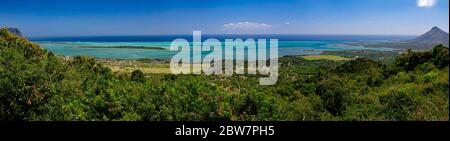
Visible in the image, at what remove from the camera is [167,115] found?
638 centimetres

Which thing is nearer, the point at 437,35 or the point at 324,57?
the point at 437,35

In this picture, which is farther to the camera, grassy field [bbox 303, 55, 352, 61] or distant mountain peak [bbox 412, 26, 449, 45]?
grassy field [bbox 303, 55, 352, 61]

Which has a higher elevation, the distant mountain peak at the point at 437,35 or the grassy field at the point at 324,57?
the distant mountain peak at the point at 437,35

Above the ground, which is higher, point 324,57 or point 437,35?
point 437,35

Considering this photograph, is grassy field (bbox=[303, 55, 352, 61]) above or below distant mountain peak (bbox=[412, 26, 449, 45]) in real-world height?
below

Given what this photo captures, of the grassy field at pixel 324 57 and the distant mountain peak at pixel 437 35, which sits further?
the grassy field at pixel 324 57
